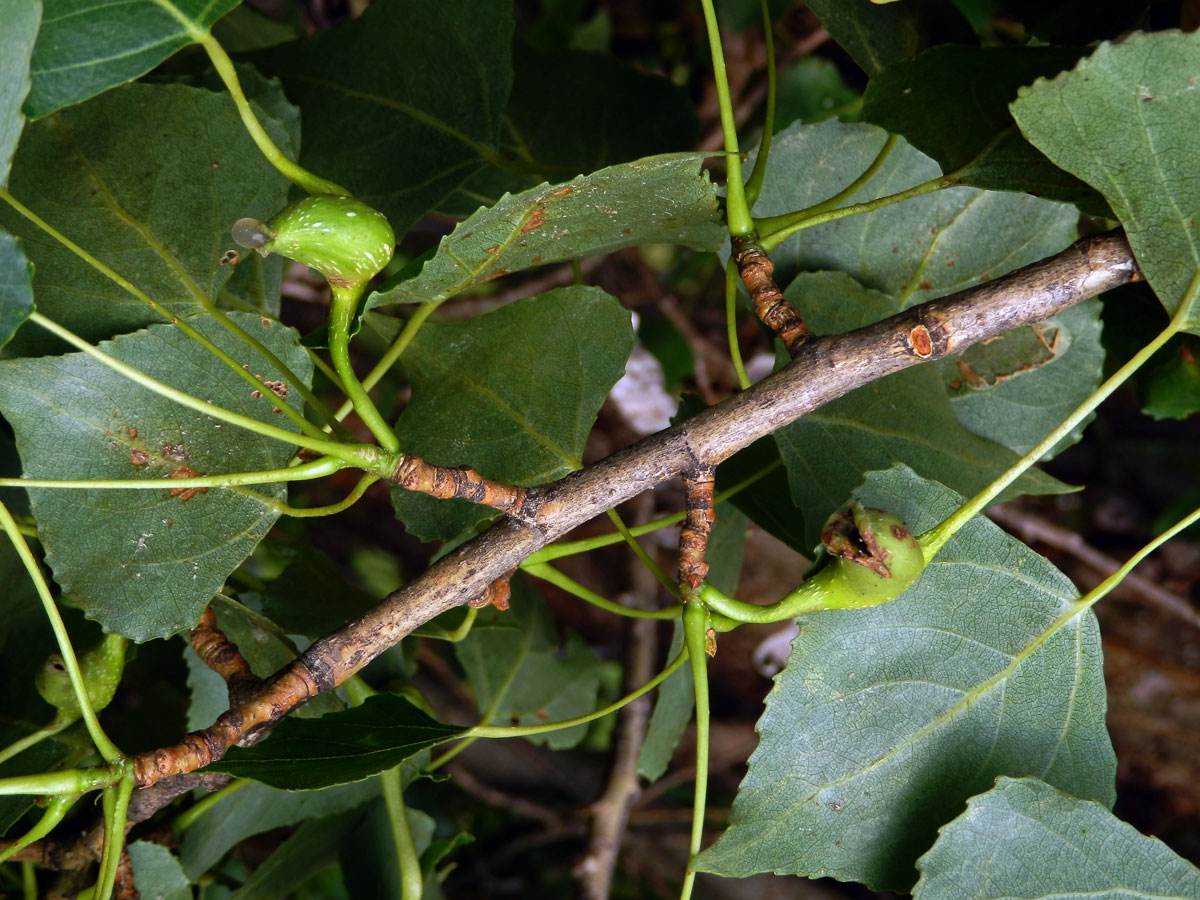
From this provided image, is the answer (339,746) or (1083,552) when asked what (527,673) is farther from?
(1083,552)

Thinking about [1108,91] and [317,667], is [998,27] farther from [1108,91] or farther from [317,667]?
[317,667]

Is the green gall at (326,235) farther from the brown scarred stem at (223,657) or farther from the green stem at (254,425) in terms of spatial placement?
the brown scarred stem at (223,657)

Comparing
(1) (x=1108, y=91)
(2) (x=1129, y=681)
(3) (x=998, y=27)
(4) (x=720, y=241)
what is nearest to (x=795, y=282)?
(4) (x=720, y=241)

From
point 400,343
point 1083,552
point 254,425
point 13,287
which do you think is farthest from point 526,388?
point 1083,552

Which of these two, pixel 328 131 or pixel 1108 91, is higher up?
pixel 1108 91

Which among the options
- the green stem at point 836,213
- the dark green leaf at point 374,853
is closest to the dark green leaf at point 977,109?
Answer: the green stem at point 836,213

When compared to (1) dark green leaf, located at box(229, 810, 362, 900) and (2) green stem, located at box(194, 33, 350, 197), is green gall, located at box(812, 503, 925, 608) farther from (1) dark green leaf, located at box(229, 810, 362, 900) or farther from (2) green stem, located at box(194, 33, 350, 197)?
(1) dark green leaf, located at box(229, 810, 362, 900)

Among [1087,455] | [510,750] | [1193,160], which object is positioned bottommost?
[510,750]
